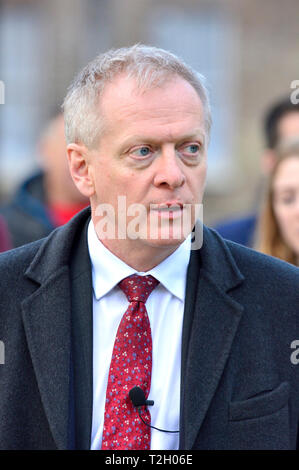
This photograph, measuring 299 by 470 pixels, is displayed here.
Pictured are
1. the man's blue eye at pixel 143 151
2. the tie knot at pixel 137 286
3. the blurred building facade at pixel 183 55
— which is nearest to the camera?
the man's blue eye at pixel 143 151

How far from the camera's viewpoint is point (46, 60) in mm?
12297

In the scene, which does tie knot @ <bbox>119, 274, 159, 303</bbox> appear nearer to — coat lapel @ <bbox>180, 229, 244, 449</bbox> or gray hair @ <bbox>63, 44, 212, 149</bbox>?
coat lapel @ <bbox>180, 229, 244, 449</bbox>

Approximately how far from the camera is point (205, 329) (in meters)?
2.82

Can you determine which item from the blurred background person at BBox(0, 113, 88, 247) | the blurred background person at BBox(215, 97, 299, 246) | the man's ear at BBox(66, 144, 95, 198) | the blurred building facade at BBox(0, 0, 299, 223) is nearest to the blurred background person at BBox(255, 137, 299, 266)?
the blurred background person at BBox(215, 97, 299, 246)

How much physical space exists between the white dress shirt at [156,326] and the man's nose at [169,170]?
310mm

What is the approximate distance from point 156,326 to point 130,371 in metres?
0.19

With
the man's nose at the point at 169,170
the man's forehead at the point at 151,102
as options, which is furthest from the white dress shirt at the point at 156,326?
the man's forehead at the point at 151,102

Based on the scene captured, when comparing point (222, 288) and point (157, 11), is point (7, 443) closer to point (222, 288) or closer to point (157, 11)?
point (222, 288)

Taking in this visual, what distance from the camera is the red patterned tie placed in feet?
8.95

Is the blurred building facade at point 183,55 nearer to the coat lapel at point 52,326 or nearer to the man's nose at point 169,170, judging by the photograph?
the coat lapel at point 52,326

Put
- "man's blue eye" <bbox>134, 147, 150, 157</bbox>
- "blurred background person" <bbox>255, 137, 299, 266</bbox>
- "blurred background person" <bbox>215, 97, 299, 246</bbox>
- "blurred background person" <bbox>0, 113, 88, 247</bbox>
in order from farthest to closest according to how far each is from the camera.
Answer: "blurred background person" <bbox>0, 113, 88, 247</bbox>, "blurred background person" <bbox>215, 97, 299, 246</bbox>, "blurred background person" <bbox>255, 137, 299, 266</bbox>, "man's blue eye" <bbox>134, 147, 150, 157</bbox>

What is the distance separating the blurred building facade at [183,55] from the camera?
1217 cm

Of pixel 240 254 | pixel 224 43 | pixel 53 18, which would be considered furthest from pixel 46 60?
pixel 240 254

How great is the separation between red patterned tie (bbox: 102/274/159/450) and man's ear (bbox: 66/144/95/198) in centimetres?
34
